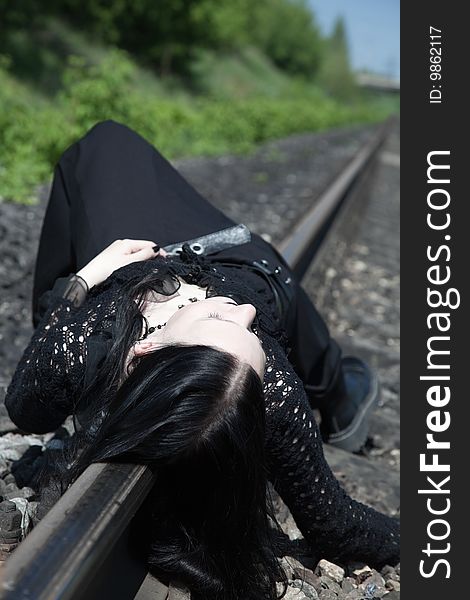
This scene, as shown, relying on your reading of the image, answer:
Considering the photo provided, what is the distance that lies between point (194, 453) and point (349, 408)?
5.15ft

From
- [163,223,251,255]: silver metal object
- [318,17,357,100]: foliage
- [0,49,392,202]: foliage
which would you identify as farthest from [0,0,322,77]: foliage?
[318,17,357,100]: foliage

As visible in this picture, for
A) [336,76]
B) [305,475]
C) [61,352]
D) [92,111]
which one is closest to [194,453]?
[305,475]

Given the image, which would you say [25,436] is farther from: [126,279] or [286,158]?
[286,158]

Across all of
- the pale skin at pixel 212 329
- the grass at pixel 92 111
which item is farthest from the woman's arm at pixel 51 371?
the grass at pixel 92 111

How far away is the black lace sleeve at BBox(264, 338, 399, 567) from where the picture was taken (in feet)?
6.11

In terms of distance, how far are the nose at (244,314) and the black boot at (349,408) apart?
1142 mm

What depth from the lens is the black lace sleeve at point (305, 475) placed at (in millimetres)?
1863

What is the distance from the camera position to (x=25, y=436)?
2.66 meters

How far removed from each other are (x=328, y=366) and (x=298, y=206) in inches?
204

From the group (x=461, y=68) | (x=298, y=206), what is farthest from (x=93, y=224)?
(x=298, y=206)

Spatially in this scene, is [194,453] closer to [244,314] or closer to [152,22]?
[244,314]

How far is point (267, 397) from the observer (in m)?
1.85

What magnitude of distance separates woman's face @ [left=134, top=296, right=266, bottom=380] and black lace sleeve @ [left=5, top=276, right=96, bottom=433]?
0.22m

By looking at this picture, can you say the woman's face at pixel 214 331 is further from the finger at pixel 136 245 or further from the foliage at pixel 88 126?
the foliage at pixel 88 126
